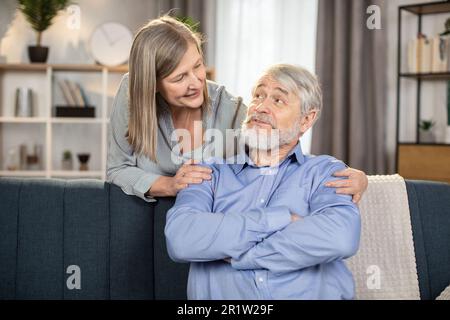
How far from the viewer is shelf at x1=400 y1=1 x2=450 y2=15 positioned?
12.8ft

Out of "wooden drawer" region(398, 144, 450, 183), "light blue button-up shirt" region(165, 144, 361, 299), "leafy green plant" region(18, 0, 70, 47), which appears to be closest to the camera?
"light blue button-up shirt" region(165, 144, 361, 299)

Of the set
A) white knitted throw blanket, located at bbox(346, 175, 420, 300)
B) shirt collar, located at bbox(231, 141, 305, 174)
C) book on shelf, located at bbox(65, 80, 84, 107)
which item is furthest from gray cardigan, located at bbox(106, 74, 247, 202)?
book on shelf, located at bbox(65, 80, 84, 107)

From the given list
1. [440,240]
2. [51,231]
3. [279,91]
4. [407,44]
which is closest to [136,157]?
[51,231]

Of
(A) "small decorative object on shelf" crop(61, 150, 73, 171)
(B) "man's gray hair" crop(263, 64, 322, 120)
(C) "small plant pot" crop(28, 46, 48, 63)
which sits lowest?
(A) "small decorative object on shelf" crop(61, 150, 73, 171)

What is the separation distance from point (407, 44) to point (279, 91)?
2677 millimetres

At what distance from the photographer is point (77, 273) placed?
6.14ft

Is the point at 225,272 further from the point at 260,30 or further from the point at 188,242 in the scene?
the point at 260,30

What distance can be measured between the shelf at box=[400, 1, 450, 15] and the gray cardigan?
90.3 inches

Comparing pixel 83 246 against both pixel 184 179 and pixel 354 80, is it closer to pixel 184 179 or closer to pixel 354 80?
pixel 184 179

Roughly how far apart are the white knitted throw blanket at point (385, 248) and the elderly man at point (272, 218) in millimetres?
342

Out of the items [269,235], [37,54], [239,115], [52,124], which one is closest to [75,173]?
[52,124]

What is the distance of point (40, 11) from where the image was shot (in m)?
4.55

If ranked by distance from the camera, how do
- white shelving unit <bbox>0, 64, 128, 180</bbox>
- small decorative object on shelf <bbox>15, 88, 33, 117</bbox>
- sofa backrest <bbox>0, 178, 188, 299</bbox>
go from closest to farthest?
sofa backrest <bbox>0, 178, 188, 299</bbox>, small decorative object on shelf <bbox>15, 88, 33, 117</bbox>, white shelving unit <bbox>0, 64, 128, 180</bbox>

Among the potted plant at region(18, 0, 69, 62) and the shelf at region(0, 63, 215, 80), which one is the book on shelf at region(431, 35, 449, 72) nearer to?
the shelf at region(0, 63, 215, 80)
